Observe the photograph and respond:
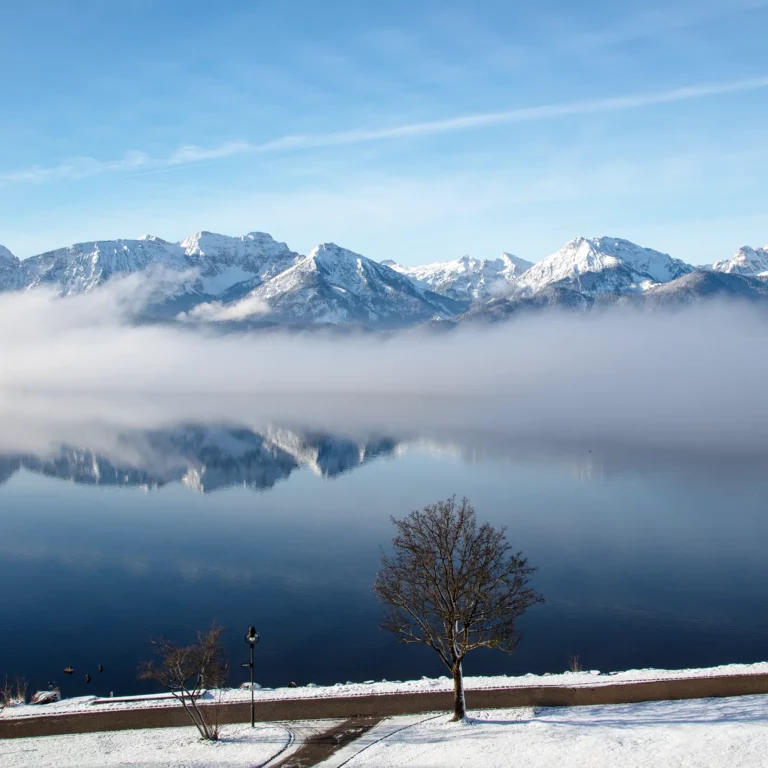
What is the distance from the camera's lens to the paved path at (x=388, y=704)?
35.8 meters

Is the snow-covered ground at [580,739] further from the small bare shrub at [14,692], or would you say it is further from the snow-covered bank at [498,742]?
the small bare shrub at [14,692]

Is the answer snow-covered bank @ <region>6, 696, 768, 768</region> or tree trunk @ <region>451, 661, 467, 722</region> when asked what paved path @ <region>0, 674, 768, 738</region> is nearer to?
snow-covered bank @ <region>6, 696, 768, 768</region>

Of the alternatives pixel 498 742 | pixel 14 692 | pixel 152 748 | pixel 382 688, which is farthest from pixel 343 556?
pixel 498 742

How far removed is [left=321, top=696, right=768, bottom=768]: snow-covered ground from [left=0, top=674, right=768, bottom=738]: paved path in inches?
54.7

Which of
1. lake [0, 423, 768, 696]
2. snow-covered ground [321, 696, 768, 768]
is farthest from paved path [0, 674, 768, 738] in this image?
lake [0, 423, 768, 696]

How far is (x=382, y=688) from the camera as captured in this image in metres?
39.8

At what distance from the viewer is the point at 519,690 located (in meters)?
37.8

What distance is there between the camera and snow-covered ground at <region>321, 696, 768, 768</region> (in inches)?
1132

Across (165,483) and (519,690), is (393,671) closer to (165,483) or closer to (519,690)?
(519,690)

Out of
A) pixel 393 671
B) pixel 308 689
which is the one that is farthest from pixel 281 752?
pixel 393 671

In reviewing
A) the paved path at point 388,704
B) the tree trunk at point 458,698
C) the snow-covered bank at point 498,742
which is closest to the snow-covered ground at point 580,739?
the snow-covered bank at point 498,742

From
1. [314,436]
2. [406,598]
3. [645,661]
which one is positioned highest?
[314,436]

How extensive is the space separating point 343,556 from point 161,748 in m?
41.9

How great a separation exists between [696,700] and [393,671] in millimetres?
18208
